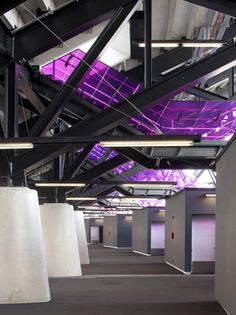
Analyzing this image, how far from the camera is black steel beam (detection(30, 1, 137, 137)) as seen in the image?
1200cm

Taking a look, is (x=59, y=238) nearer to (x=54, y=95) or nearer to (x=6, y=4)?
(x=54, y=95)

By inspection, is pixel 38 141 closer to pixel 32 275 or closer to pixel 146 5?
pixel 146 5

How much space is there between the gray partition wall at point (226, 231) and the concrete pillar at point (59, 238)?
33.0ft

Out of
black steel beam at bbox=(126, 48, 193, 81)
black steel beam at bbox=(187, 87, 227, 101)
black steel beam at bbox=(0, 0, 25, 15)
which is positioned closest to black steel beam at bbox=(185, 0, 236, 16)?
black steel beam at bbox=(0, 0, 25, 15)

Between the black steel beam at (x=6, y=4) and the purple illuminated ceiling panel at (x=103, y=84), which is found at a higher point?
the purple illuminated ceiling panel at (x=103, y=84)

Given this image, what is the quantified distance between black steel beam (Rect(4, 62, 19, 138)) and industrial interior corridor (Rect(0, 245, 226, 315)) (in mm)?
4176

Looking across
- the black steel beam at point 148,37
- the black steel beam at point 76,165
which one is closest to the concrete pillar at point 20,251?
the black steel beam at point 148,37

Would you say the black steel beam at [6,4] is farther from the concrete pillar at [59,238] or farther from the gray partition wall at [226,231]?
the concrete pillar at [59,238]

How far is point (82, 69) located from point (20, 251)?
5.41 m

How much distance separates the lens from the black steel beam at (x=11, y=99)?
42.2 feet

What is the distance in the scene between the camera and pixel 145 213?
47125 mm

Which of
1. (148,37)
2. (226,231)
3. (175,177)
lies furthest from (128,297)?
(175,177)

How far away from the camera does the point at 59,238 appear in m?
24.7

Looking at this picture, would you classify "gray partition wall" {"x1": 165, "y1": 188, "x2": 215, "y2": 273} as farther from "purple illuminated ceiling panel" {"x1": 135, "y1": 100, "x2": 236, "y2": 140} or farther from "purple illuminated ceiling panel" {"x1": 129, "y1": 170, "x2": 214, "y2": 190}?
→ "purple illuminated ceiling panel" {"x1": 129, "y1": 170, "x2": 214, "y2": 190}
